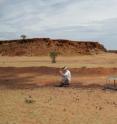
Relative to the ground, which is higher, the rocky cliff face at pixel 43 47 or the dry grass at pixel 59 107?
the rocky cliff face at pixel 43 47

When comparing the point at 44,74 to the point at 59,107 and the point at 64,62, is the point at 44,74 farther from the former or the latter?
the point at 64,62

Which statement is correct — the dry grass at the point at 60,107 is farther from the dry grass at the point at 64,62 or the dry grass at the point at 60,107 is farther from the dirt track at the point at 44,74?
the dry grass at the point at 64,62

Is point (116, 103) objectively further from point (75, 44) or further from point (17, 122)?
point (75, 44)

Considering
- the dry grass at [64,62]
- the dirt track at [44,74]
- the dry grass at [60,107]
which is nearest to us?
the dry grass at [60,107]

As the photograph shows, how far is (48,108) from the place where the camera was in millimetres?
14906

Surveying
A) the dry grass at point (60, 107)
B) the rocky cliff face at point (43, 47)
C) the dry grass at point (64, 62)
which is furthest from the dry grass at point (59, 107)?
the rocky cliff face at point (43, 47)

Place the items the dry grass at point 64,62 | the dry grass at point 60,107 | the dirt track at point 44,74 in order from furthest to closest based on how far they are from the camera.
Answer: the dry grass at point 64,62
the dirt track at point 44,74
the dry grass at point 60,107

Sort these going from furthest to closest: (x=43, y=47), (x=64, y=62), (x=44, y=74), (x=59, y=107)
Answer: (x=43, y=47) < (x=64, y=62) < (x=44, y=74) < (x=59, y=107)

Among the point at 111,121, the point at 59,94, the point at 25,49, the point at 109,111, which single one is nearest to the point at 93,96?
the point at 59,94

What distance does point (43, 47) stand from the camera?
79438 mm

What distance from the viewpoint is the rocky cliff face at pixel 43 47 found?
79.5 meters

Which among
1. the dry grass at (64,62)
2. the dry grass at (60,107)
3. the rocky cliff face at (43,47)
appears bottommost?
the dry grass at (60,107)

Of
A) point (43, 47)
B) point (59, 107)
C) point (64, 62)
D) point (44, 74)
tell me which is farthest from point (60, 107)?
point (43, 47)

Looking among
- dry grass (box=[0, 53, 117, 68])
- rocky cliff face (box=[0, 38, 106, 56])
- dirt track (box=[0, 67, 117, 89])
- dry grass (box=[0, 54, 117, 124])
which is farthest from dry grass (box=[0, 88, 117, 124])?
rocky cliff face (box=[0, 38, 106, 56])
